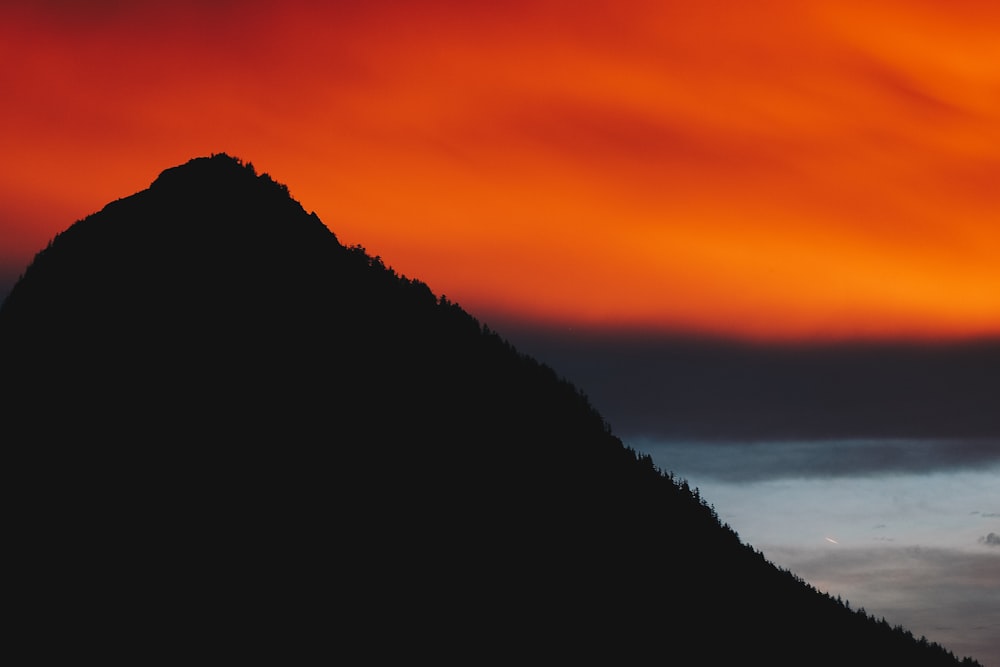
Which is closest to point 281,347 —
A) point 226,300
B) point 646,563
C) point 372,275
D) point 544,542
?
point 226,300

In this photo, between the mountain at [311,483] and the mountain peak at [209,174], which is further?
the mountain peak at [209,174]

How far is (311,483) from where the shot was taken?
74938 millimetres

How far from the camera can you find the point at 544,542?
80.2m

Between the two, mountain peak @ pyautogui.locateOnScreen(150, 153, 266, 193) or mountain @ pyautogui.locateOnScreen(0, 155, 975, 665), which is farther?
mountain peak @ pyautogui.locateOnScreen(150, 153, 266, 193)

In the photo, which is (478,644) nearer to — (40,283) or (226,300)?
(226,300)

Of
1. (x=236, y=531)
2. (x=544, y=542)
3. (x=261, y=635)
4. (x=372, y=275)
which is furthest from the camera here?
(x=372, y=275)

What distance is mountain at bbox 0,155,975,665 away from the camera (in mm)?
68875

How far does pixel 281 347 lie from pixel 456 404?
12521mm

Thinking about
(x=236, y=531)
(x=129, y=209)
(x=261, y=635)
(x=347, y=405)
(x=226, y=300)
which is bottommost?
(x=261, y=635)

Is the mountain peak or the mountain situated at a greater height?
the mountain peak

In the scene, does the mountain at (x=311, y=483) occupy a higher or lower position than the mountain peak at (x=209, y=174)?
lower

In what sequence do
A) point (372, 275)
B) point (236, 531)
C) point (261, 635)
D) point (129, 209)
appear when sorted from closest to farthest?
1. point (261, 635)
2. point (236, 531)
3. point (129, 209)
4. point (372, 275)

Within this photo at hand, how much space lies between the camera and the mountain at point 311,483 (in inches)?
2712

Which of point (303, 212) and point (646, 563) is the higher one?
point (303, 212)
